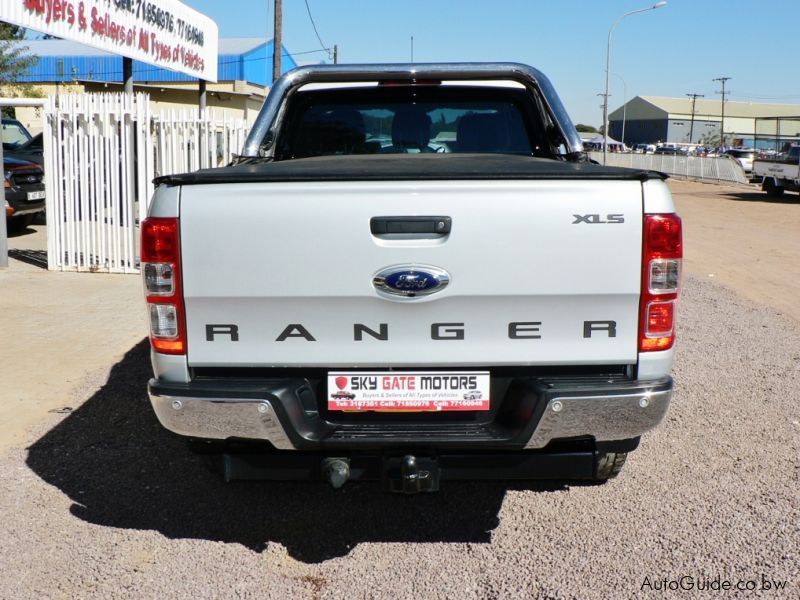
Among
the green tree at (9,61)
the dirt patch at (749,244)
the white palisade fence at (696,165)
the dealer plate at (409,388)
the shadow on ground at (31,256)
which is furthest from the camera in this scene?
the white palisade fence at (696,165)

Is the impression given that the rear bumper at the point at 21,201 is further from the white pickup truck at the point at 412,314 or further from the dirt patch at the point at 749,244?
the white pickup truck at the point at 412,314

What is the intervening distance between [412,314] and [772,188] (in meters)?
28.4

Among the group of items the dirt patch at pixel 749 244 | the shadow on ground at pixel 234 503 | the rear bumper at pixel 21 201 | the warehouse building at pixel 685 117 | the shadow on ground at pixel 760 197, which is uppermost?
the warehouse building at pixel 685 117

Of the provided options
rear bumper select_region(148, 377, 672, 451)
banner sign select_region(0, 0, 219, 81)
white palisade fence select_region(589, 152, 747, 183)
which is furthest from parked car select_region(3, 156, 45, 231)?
white palisade fence select_region(589, 152, 747, 183)

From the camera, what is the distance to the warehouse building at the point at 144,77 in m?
35.0

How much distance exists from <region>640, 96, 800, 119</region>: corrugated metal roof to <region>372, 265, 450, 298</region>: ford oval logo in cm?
12962

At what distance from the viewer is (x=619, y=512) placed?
4125mm

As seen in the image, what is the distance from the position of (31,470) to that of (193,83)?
33.9 m

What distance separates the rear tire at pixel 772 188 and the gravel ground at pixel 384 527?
25.2 meters

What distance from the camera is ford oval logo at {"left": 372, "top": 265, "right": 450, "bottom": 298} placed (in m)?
3.17

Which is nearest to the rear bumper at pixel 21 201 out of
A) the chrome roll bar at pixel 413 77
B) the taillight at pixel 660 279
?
the chrome roll bar at pixel 413 77

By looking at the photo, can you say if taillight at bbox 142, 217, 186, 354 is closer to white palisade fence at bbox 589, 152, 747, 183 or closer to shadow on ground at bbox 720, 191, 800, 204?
shadow on ground at bbox 720, 191, 800, 204

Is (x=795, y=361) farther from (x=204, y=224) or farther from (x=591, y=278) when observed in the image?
(x=204, y=224)

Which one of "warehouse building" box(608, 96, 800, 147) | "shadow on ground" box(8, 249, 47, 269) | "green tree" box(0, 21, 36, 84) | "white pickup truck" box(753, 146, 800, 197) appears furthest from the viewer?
"warehouse building" box(608, 96, 800, 147)
